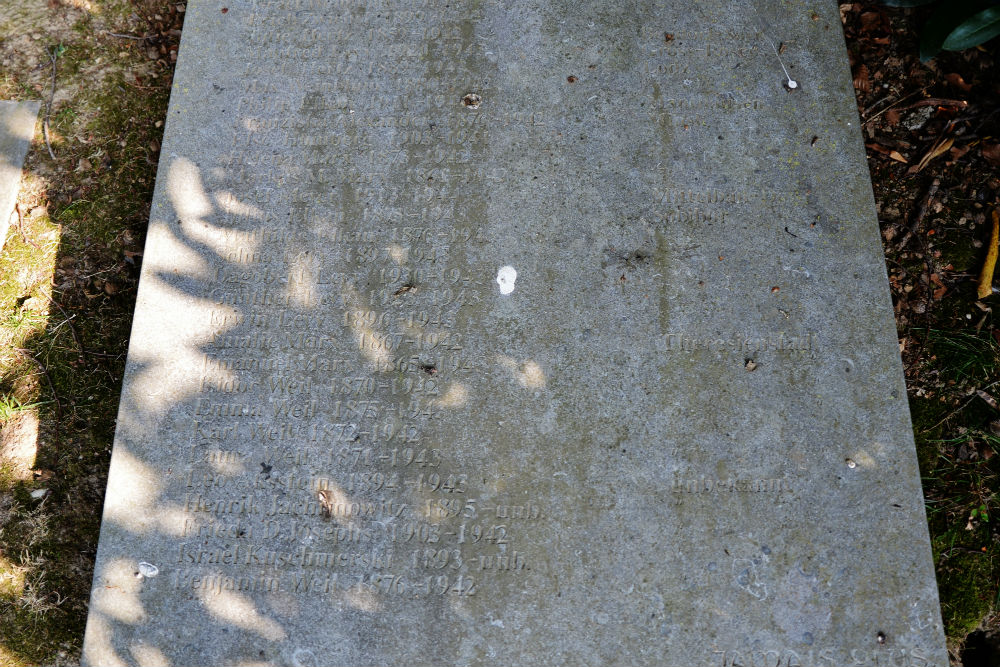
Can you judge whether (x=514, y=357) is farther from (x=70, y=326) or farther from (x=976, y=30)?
(x=976, y=30)

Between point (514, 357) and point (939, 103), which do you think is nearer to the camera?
point (514, 357)

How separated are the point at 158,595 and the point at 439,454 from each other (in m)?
1.34

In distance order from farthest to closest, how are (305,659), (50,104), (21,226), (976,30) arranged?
(50,104) < (21,226) < (976,30) < (305,659)

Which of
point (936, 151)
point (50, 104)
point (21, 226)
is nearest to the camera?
point (936, 151)

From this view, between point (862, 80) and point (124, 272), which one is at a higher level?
point (862, 80)

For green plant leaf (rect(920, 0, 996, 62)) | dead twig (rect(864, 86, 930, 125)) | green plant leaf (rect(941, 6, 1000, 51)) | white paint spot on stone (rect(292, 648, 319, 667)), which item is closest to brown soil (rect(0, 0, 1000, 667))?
dead twig (rect(864, 86, 930, 125))

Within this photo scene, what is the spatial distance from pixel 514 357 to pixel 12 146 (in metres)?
3.24

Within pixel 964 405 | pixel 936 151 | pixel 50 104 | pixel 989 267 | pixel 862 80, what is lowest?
pixel 964 405

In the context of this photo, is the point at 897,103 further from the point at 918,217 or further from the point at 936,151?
the point at 918,217

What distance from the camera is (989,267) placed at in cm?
336

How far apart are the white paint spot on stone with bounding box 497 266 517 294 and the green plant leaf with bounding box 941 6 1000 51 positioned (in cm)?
232

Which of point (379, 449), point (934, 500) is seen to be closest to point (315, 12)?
point (379, 449)

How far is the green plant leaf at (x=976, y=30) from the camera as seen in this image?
294 cm

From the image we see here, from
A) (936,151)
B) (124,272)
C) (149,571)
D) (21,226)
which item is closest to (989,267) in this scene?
(936,151)
